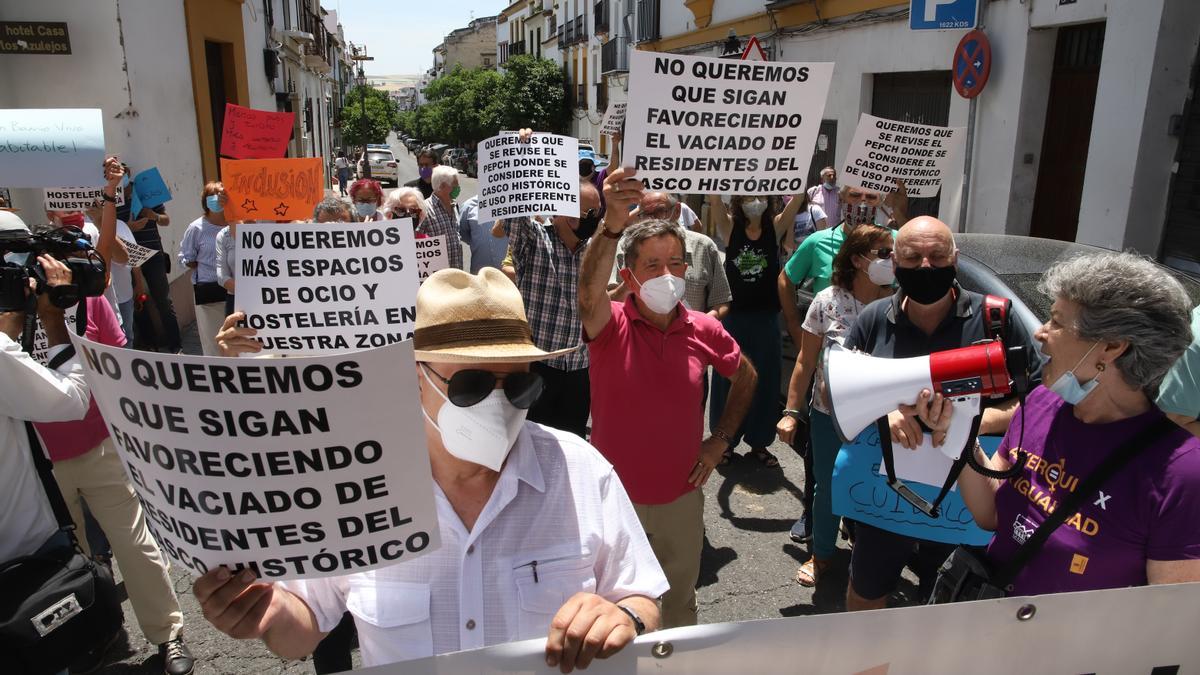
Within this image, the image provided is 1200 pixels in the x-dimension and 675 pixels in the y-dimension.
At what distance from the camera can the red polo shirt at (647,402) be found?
323cm

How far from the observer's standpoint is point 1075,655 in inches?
66.1

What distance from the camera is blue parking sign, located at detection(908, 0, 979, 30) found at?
9.05 metres

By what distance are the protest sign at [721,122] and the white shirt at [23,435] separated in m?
2.21

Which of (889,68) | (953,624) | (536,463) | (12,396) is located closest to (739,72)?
(536,463)

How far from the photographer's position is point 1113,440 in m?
2.03

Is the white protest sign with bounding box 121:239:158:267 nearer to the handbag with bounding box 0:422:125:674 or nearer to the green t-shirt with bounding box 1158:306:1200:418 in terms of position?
the handbag with bounding box 0:422:125:674

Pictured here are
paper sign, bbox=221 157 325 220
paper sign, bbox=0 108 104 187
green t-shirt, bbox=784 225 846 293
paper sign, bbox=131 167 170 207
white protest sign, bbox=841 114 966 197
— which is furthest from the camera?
paper sign, bbox=131 167 170 207

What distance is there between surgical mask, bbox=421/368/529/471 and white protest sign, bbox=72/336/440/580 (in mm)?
189

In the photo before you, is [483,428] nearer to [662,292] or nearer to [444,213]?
[662,292]

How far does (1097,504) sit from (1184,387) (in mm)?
332

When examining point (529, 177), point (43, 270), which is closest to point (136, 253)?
point (529, 177)

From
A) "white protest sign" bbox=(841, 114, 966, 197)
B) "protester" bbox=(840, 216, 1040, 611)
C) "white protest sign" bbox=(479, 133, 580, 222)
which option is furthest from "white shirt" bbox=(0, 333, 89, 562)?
"white protest sign" bbox=(841, 114, 966, 197)

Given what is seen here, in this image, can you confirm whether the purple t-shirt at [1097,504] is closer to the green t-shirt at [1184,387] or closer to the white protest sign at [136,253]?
the green t-shirt at [1184,387]

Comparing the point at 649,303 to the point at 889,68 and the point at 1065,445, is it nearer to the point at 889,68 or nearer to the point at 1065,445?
the point at 1065,445
